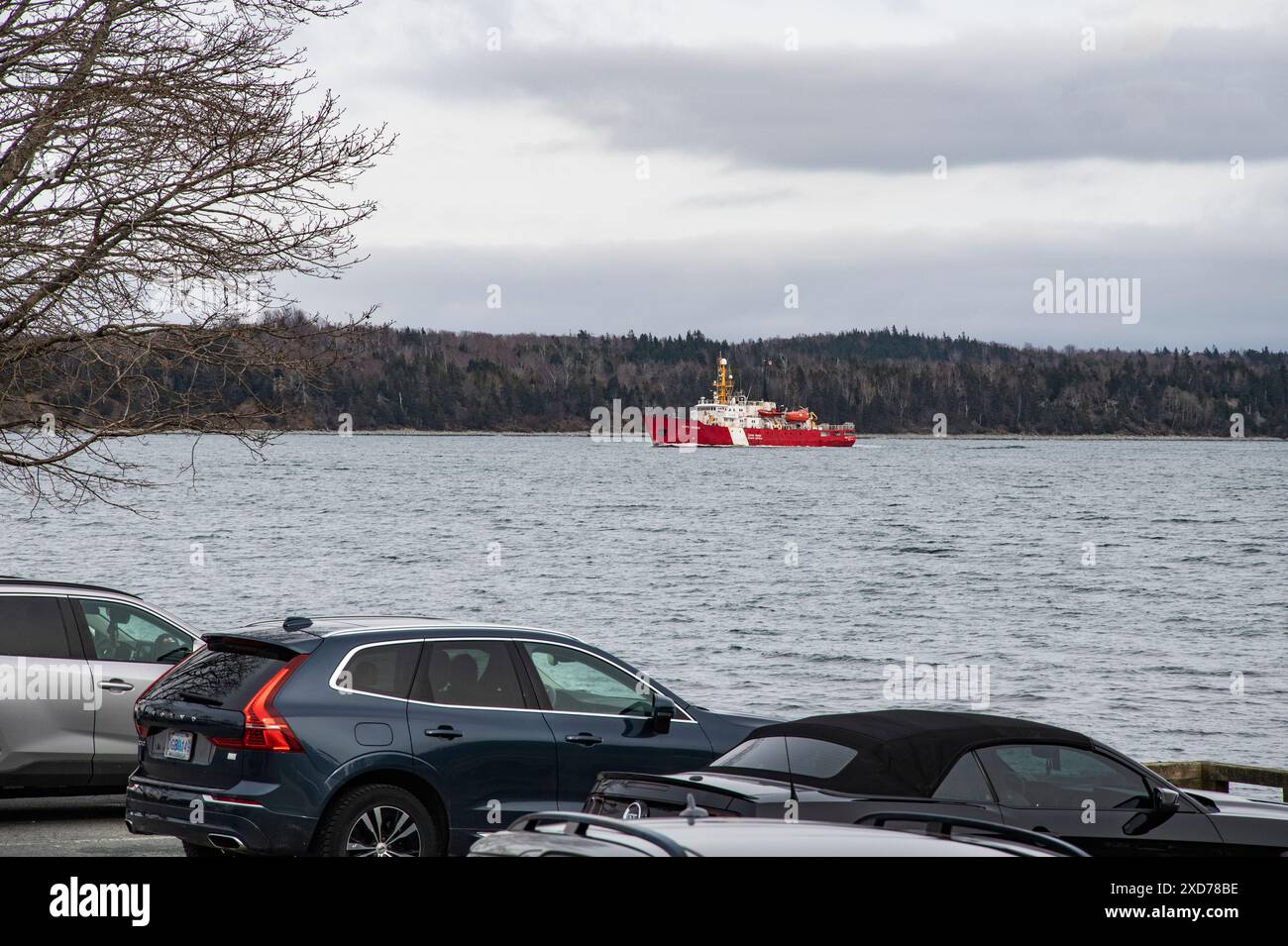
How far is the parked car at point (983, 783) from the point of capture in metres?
7.70

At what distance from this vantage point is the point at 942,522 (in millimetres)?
82375

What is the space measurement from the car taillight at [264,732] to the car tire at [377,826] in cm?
45

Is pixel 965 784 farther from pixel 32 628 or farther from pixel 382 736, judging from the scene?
pixel 32 628

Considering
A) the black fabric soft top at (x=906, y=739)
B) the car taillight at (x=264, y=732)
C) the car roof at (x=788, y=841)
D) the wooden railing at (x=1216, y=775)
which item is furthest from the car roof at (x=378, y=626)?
the wooden railing at (x=1216, y=775)

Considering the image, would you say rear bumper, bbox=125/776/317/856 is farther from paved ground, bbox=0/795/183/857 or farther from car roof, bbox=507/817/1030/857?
car roof, bbox=507/817/1030/857

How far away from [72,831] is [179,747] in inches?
123

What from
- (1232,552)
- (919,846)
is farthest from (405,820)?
(1232,552)

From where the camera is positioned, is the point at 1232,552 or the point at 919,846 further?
the point at 1232,552

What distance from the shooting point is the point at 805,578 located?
52594 mm

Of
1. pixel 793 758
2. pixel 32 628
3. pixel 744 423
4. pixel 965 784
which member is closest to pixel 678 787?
pixel 793 758

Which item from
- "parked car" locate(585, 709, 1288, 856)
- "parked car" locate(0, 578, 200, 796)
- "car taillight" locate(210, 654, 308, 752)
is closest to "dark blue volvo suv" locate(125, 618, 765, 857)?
"car taillight" locate(210, 654, 308, 752)

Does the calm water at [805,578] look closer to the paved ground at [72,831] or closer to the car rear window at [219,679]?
the paved ground at [72,831]
